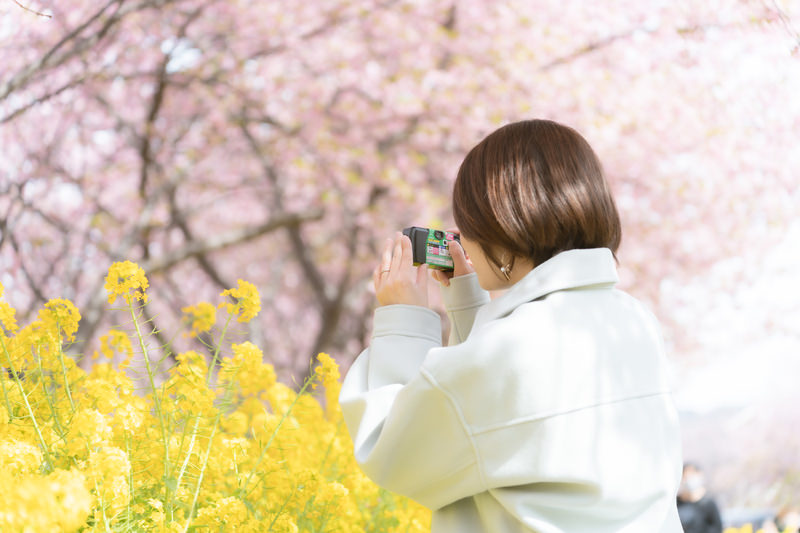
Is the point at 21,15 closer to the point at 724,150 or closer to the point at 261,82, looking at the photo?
the point at 261,82

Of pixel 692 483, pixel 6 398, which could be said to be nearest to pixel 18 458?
pixel 6 398

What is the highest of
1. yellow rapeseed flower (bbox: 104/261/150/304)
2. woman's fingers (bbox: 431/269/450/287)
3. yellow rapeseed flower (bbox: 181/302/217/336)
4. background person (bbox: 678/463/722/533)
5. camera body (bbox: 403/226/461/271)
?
yellow rapeseed flower (bbox: 104/261/150/304)

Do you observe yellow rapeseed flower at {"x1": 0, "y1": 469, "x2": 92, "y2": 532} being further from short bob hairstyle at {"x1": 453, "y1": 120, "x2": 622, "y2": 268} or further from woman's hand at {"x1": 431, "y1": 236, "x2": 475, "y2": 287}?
woman's hand at {"x1": 431, "y1": 236, "x2": 475, "y2": 287}

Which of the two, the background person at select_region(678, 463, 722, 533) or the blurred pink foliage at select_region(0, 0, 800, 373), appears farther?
the blurred pink foliage at select_region(0, 0, 800, 373)

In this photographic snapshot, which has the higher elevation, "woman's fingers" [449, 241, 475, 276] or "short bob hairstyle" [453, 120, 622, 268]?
"short bob hairstyle" [453, 120, 622, 268]

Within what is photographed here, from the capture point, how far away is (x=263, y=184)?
7.29 meters

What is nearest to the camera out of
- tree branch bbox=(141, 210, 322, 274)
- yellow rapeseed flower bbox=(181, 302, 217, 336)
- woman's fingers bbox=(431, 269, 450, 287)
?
woman's fingers bbox=(431, 269, 450, 287)

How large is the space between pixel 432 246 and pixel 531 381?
508mm

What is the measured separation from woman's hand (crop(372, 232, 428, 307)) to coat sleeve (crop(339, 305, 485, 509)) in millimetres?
42

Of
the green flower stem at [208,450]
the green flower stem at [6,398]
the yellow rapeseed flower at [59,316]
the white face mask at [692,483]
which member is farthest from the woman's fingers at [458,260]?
the white face mask at [692,483]

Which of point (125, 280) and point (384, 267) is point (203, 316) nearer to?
point (125, 280)

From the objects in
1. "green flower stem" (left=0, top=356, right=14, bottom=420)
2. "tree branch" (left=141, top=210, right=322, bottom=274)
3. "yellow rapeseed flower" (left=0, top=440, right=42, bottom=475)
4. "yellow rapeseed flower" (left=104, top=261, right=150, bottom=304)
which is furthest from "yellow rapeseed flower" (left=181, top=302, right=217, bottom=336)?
"tree branch" (left=141, top=210, right=322, bottom=274)

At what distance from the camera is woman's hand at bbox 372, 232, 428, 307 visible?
1421 mm

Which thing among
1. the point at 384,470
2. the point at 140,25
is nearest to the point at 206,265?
the point at 140,25
